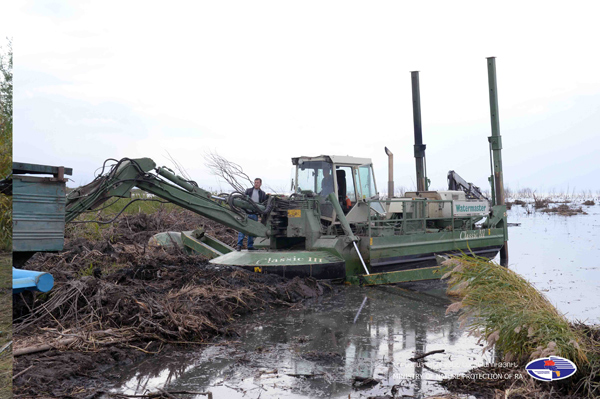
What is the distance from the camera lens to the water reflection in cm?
486

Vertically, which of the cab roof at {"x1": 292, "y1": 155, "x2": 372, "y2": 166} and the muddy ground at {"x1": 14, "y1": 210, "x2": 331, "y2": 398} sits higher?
the cab roof at {"x1": 292, "y1": 155, "x2": 372, "y2": 166}

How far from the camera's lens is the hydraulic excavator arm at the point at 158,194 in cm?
815

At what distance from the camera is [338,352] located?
5992 millimetres

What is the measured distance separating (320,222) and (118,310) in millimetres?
5105

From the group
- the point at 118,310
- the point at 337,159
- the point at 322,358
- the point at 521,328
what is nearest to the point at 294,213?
the point at 337,159

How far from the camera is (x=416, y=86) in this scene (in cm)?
1756

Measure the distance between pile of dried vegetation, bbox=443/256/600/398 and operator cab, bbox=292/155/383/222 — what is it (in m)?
5.70

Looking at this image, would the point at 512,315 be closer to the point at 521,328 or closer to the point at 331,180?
the point at 521,328

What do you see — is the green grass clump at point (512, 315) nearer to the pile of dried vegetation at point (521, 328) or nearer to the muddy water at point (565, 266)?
the pile of dried vegetation at point (521, 328)

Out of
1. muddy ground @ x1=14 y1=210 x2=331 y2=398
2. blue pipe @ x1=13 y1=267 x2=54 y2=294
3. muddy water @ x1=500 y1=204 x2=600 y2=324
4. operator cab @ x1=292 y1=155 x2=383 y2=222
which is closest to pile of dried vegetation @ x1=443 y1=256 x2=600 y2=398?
muddy water @ x1=500 y1=204 x2=600 y2=324

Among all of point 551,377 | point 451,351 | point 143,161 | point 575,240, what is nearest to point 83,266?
point 143,161

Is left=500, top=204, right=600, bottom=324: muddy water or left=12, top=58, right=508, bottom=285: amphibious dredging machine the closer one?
left=12, top=58, right=508, bottom=285: amphibious dredging machine

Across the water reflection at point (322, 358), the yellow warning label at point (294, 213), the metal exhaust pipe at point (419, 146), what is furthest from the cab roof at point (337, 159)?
the metal exhaust pipe at point (419, 146)

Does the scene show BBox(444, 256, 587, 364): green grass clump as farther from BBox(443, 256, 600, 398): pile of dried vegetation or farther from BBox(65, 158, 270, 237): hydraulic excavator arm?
BBox(65, 158, 270, 237): hydraulic excavator arm
